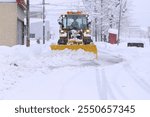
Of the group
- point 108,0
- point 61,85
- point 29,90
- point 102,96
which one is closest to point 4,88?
point 29,90

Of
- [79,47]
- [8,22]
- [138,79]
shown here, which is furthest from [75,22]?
[138,79]

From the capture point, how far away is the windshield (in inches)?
1158

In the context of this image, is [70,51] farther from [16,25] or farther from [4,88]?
[4,88]

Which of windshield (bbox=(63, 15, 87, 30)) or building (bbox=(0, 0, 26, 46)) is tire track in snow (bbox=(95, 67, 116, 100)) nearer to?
windshield (bbox=(63, 15, 87, 30))

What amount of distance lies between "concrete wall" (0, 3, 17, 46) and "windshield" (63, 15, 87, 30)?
6.11 metres

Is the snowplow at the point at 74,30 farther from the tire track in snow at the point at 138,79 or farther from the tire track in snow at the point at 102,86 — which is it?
the tire track in snow at the point at 102,86

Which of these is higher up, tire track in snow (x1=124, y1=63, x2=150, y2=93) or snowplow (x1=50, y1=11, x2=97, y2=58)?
snowplow (x1=50, y1=11, x2=97, y2=58)

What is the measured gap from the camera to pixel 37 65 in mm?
20562

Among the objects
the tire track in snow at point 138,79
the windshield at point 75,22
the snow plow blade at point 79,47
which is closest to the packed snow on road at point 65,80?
the tire track in snow at point 138,79

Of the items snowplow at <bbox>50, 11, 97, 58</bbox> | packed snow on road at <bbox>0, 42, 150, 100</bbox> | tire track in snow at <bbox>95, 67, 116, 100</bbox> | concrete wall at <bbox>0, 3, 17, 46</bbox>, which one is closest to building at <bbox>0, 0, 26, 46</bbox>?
concrete wall at <bbox>0, 3, 17, 46</bbox>

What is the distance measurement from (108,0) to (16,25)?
32.8 meters

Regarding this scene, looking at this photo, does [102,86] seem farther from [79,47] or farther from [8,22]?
[8,22]

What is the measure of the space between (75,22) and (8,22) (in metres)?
6.96

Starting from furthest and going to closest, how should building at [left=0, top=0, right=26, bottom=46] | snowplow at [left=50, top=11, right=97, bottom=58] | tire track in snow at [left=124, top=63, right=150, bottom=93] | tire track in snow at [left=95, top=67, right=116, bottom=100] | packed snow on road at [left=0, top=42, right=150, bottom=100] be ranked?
building at [left=0, top=0, right=26, bottom=46], snowplow at [left=50, top=11, right=97, bottom=58], tire track in snow at [left=124, top=63, right=150, bottom=93], packed snow on road at [left=0, top=42, right=150, bottom=100], tire track in snow at [left=95, top=67, right=116, bottom=100]
